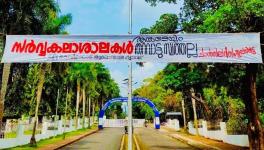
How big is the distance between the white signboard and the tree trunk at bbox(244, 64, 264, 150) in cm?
390

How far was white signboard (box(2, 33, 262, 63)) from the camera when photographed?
13641 millimetres

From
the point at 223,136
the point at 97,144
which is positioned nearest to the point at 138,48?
the point at 97,144

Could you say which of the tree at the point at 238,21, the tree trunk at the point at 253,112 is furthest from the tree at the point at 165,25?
the tree trunk at the point at 253,112

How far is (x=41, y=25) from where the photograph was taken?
2145 cm

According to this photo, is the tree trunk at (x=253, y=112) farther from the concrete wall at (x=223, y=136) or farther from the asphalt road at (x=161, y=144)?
the asphalt road at (x=161, y=144)

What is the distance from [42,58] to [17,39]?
1.16m

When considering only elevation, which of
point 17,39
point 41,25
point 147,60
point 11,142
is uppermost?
point 41,25

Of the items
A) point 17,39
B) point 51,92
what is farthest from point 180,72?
point 51,92

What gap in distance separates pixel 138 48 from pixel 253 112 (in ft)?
22.8

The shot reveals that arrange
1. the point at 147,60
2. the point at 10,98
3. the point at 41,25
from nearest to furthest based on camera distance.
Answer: the point at 147,60
the point at 41,25
the point at 10,98

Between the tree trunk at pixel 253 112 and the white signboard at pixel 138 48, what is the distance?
3.90m

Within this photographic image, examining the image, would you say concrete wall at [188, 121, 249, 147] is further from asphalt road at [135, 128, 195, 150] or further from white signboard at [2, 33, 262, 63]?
white signboard at [2, 33, 262, 63]

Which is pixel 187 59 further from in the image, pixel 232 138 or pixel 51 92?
pixel 51 92

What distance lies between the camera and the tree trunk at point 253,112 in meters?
17.2
